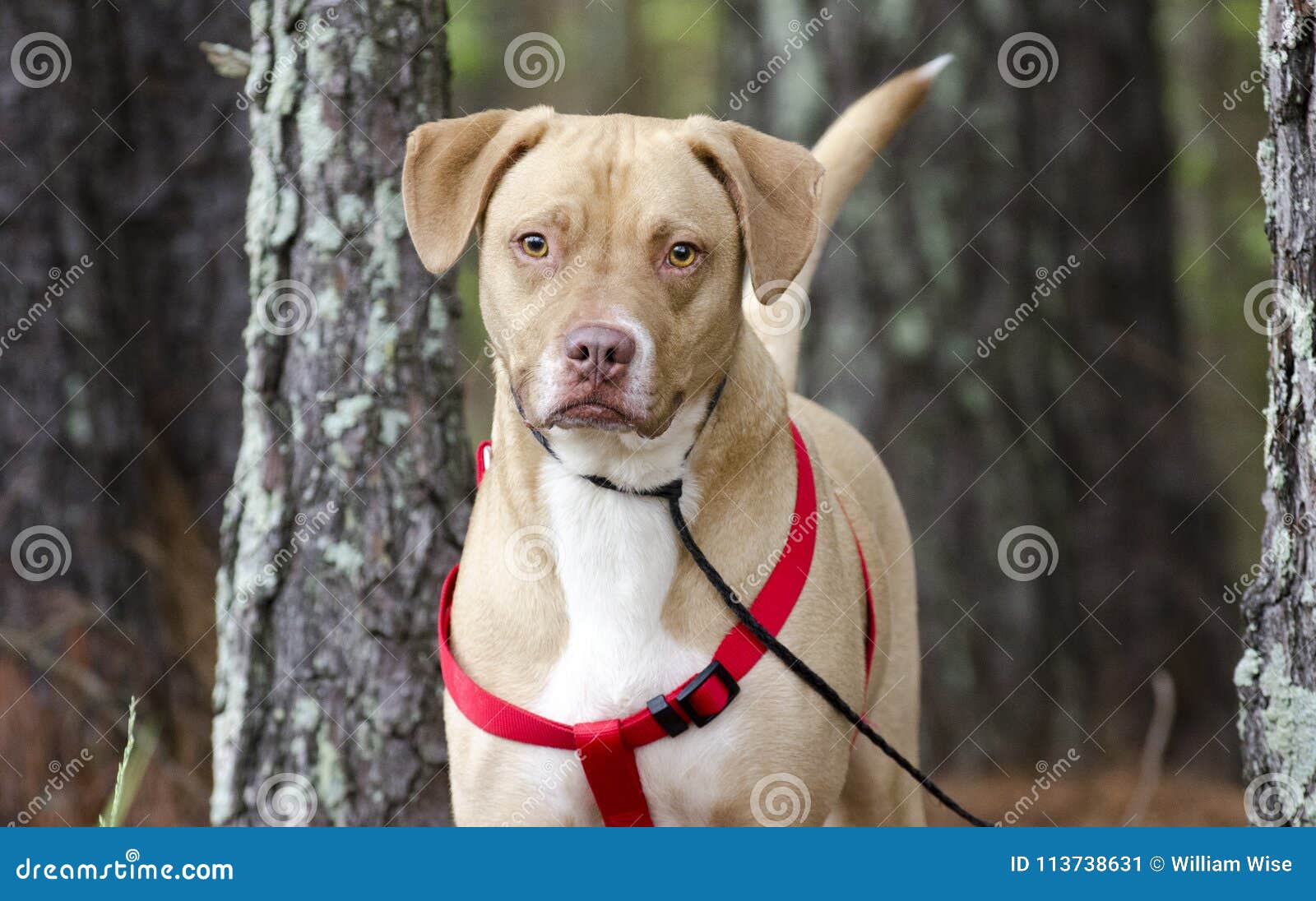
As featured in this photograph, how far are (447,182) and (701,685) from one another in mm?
1378

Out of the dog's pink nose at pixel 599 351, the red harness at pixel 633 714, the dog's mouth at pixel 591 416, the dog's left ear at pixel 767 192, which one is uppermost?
the dog's left ear at pixel 767 192

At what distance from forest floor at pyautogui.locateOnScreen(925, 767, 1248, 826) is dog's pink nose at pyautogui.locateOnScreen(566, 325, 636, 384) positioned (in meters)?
3.38

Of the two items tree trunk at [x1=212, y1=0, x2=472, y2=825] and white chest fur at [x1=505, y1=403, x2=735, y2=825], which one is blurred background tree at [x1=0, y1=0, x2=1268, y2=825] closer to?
tree trunk at [x1=212, y1=0, x2=472, y2=825]

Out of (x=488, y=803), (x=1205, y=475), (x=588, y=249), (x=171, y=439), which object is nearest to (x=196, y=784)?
(x=171, y=439)

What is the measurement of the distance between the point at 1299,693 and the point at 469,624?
2.09 metres

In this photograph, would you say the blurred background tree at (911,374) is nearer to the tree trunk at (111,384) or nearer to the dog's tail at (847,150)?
the tree trunk at (111,384)

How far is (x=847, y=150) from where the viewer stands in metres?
4.24

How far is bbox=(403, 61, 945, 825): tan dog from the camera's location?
3.02 metres

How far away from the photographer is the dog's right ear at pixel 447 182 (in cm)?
315

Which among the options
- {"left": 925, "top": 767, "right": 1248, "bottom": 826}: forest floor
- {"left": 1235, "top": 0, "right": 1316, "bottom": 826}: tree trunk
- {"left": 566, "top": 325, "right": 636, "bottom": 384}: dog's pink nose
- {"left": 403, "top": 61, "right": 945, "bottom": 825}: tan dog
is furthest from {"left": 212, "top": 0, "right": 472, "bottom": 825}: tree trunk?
{"left": 925, "top": 767, "right": 1248, "bottom": 826}: forest floor

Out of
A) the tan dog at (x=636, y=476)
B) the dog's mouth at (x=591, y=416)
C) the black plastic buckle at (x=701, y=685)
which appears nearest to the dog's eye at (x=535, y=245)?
the tan dog at (x=636, y=476)

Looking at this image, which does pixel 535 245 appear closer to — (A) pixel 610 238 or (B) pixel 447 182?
(A) pixel 610 238

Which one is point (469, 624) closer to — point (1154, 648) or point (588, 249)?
point (588, 249)

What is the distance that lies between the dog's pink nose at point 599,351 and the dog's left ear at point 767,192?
475mm
